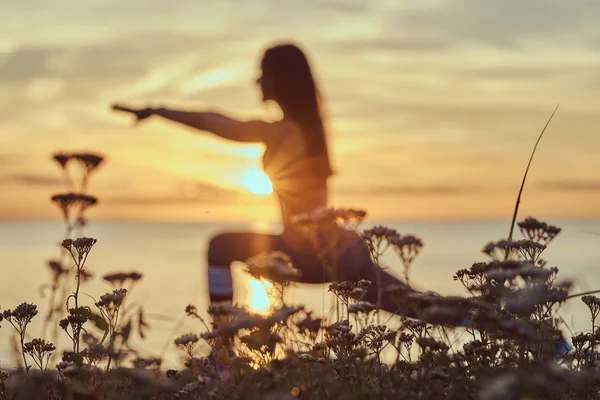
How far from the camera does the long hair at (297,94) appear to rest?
9898mm

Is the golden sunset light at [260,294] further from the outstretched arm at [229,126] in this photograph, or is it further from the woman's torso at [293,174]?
the outstretched arm at [229,126]

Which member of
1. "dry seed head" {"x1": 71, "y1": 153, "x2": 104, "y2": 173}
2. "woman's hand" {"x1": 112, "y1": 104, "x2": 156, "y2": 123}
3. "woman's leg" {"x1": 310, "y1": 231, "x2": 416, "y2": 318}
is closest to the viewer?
"dry seed head" {"x1": 71, "y1": 153, "x2": 104, "y2": 173}

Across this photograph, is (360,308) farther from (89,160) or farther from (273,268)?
(89,160)

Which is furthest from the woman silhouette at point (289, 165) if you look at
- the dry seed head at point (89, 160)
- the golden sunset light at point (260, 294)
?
the dry seed head at point (89, 160)

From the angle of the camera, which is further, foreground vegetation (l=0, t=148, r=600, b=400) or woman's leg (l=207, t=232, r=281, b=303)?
woman's leg (l=207, t=232, r=281, b=303)

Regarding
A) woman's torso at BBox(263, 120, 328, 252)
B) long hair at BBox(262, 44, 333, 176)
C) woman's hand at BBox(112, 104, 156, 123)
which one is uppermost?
long hair at BBox(262, 44, 333, 176)

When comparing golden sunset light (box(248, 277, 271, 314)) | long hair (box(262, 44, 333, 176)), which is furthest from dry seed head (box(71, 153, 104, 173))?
long hair (box(262, 44, 333, 176))

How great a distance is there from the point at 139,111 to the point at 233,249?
1.60m

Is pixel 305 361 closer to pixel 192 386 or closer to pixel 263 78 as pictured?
pixel 192 386

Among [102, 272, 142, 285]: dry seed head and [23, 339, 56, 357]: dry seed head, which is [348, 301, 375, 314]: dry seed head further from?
[23, 339, 56, 357]: dry seed head

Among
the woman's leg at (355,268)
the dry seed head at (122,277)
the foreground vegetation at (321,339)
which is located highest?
the woman's leg at (355,268)

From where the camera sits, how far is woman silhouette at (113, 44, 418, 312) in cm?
884

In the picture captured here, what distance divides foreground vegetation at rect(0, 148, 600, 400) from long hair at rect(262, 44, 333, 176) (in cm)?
336

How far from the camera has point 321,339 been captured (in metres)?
6.01
